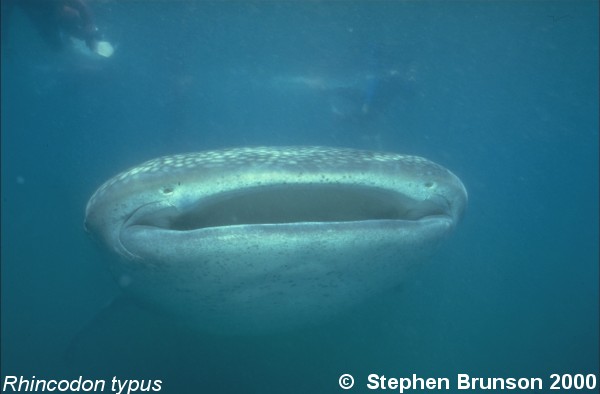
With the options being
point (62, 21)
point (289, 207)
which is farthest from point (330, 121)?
point (289, 207)

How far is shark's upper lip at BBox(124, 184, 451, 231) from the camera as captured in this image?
2.73 metres

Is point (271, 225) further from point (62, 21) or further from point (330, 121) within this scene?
point (330, 121)

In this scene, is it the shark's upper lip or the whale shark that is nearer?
the whale shark

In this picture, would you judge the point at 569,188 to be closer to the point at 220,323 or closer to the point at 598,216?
the point at 598,216

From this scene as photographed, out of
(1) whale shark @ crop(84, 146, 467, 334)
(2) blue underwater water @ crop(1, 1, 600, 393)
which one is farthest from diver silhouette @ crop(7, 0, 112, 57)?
Result: (1) whale shark @ crop(84, 146, 467, 334)

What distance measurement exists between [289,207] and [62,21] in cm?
1280

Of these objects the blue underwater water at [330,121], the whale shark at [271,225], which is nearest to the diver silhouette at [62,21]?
the blue underwater water at [330,121]

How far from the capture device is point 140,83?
1989 centimetres

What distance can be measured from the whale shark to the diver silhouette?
35.1 feet

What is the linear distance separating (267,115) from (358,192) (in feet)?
66.8

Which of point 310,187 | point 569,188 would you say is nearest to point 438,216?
point 310,187

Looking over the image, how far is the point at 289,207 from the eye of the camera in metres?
3.28

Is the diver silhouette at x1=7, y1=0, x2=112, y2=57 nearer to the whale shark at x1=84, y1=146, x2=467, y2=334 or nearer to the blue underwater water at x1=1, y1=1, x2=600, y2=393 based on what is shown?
the blue underwater water at x1=1, y1=1, x2=600, y2=393

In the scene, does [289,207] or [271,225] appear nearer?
[271,225]
